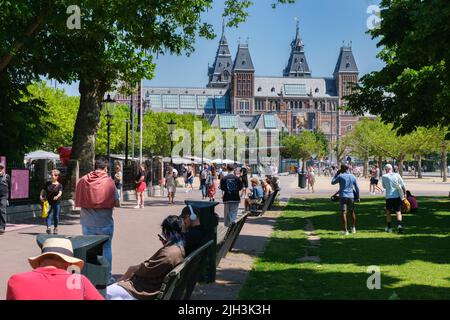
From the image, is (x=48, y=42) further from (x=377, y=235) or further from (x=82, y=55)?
(x=377, y=235)

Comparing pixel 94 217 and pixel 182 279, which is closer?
pixel 182 279

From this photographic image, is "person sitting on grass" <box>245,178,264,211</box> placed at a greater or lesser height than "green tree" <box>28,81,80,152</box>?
lesser

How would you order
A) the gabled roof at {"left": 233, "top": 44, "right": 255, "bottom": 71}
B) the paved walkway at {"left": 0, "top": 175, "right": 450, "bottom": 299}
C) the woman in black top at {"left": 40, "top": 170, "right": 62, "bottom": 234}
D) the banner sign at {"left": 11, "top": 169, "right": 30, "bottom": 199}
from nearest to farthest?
the paved walkway at {"left": 0, "top": 175, "right": 450, "bottom": 299}, the woman in black top at {"left": 40, "top": 170, "right": 62, "bottom": 234}, the banner sign at {"left": 11, "top": 169, "right": 30, "bottom": 199}, the gabled roof at {"left": 233, "top": 44, "right": 255, "bottom": 71}

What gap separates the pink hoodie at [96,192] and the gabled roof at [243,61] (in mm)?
181636

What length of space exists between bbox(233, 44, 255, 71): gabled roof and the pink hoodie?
181636 millimetres

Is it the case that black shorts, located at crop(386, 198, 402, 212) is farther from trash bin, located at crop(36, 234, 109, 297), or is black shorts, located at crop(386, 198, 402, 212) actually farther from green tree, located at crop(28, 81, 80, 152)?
green tree, located at crop(28, 81, 80, 152)

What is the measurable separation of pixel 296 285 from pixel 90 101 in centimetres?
1702

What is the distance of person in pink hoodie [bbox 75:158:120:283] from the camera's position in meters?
8.94

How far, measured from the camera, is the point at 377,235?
50.4ft

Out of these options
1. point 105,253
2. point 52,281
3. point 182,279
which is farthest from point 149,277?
point 105,253

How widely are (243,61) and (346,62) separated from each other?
30.6 metres

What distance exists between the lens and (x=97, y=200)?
8.90 metres

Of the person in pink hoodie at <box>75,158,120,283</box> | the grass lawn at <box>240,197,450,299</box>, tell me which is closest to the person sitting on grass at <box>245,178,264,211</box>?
the grass lawn at <box>240,197,450,299</box>

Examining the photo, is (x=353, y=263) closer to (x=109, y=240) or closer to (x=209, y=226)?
(x=209, y=226)
